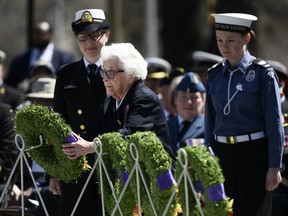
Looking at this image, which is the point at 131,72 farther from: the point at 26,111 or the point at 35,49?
the point at 35,49

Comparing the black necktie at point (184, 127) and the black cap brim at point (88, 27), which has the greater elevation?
the black cap brim at point (88, 27)

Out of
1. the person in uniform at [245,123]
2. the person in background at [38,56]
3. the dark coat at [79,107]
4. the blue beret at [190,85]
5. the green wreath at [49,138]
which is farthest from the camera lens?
the person in background at [38,56]

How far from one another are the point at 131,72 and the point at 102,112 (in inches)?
16.8

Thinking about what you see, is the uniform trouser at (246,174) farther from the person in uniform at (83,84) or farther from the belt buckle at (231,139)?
the person in uniform at (83,84)

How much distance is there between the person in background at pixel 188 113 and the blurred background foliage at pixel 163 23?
619 cm

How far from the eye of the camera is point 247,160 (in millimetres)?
6555

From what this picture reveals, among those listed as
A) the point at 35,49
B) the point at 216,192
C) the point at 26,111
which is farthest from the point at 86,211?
the point at 35,49

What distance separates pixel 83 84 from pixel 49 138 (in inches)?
32.7

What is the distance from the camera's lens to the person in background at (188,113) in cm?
902

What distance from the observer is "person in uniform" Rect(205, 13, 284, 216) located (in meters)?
6.45

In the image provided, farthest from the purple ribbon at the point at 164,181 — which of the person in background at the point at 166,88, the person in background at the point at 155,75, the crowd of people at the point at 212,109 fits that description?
the person in background at the point at 155,75

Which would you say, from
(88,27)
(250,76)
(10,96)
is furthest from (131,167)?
(10,96)

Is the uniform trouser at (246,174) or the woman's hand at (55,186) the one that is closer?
the uniform trouser at (246,174)

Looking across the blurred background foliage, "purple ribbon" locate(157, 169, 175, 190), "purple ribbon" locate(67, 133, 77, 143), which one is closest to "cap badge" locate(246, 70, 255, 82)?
"purple ribbon" locate(157, 169, 175, 190)
